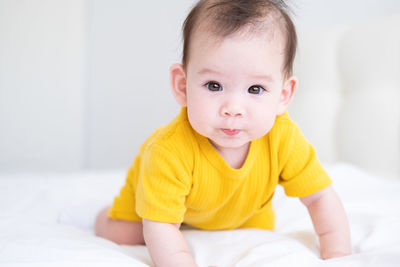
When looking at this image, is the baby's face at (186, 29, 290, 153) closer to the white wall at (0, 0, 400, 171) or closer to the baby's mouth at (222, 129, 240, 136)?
the baby's mouth at (222, 129, 240, 136)

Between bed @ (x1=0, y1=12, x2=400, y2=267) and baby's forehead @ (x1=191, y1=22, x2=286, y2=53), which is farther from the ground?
baby's forehead @ (x1=191, y1=22, x2=286, y2=53)

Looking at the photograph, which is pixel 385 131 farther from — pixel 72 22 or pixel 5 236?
pixel 72 22

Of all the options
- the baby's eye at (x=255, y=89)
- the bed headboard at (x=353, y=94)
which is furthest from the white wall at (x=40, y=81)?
the baby's eye at (x=255, y=89)

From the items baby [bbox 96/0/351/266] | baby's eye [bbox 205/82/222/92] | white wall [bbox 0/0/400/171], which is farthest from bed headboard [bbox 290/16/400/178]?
baby's eye [bbox 205/82/222/92]

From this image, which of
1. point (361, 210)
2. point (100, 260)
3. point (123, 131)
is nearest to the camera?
point (100, 260)

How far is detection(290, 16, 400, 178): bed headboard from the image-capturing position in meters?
1.75

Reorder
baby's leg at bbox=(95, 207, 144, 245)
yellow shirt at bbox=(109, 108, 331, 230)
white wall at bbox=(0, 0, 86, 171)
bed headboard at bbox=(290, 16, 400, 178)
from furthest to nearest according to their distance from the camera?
white wall at bbox=(0, 0, 86, 171) < bed headboard at bbox=(290, 16, 400, 178) < baby's leg at bbox=(95, 207, 144, 245) < yellow shirt at bbox=(109, 108, 331, 230)

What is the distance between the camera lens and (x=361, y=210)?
3.92ft

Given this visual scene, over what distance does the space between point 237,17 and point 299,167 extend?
0.40 m

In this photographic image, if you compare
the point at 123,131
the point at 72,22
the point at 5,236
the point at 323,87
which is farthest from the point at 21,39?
the point at 5,236

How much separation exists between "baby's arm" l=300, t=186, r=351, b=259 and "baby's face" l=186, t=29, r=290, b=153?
0.87 feet

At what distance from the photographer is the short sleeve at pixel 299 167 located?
37.4 inches

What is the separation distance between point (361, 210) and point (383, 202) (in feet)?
0.39

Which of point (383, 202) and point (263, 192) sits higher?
point (263, 192)
